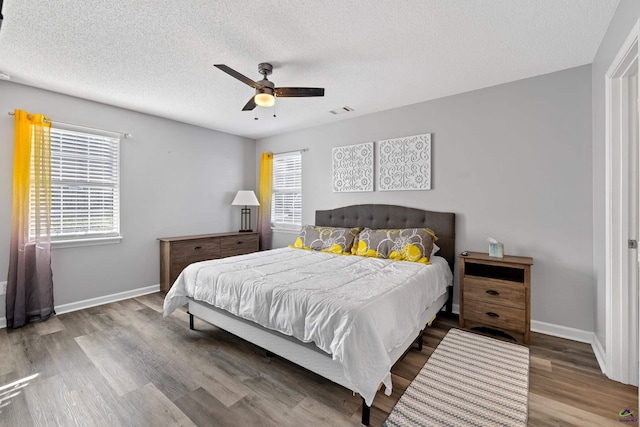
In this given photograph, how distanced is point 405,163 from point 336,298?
93.2 inches

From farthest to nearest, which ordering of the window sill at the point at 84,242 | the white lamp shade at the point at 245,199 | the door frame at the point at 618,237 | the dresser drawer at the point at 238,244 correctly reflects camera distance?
the white lamp shade at the point at 245,199 → the dresser drawer at the point at 238,244 → the window sill at the point at 84,242 → the door frame at the point at 618,237

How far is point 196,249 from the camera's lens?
414cm

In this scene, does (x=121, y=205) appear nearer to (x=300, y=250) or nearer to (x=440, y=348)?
(x=300, y=250)

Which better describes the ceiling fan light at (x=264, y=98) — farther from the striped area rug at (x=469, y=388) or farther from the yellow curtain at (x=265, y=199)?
the yellow curtain at (x=265, y=199)

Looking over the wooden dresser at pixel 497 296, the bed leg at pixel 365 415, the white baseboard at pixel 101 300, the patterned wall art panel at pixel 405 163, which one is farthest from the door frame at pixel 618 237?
the white baseboard at pixel 101 300

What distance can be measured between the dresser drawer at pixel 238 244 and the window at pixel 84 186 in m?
1.42

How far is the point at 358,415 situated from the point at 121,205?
3.77 metres

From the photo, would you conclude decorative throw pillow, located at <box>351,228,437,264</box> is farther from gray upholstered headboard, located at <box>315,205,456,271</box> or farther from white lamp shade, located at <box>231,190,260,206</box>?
white lamp shade, located at <box>231,190,260,206</box>

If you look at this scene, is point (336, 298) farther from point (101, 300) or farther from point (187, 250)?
point (101, 300)

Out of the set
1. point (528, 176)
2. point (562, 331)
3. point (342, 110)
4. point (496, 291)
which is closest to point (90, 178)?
point (342, 110)

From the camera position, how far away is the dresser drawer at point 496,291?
2.53 meters

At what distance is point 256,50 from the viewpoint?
2312 millimetres

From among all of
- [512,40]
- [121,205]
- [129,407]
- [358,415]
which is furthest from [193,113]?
[358,415]

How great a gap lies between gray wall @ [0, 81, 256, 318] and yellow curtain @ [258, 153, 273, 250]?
→ 445 millimetres
